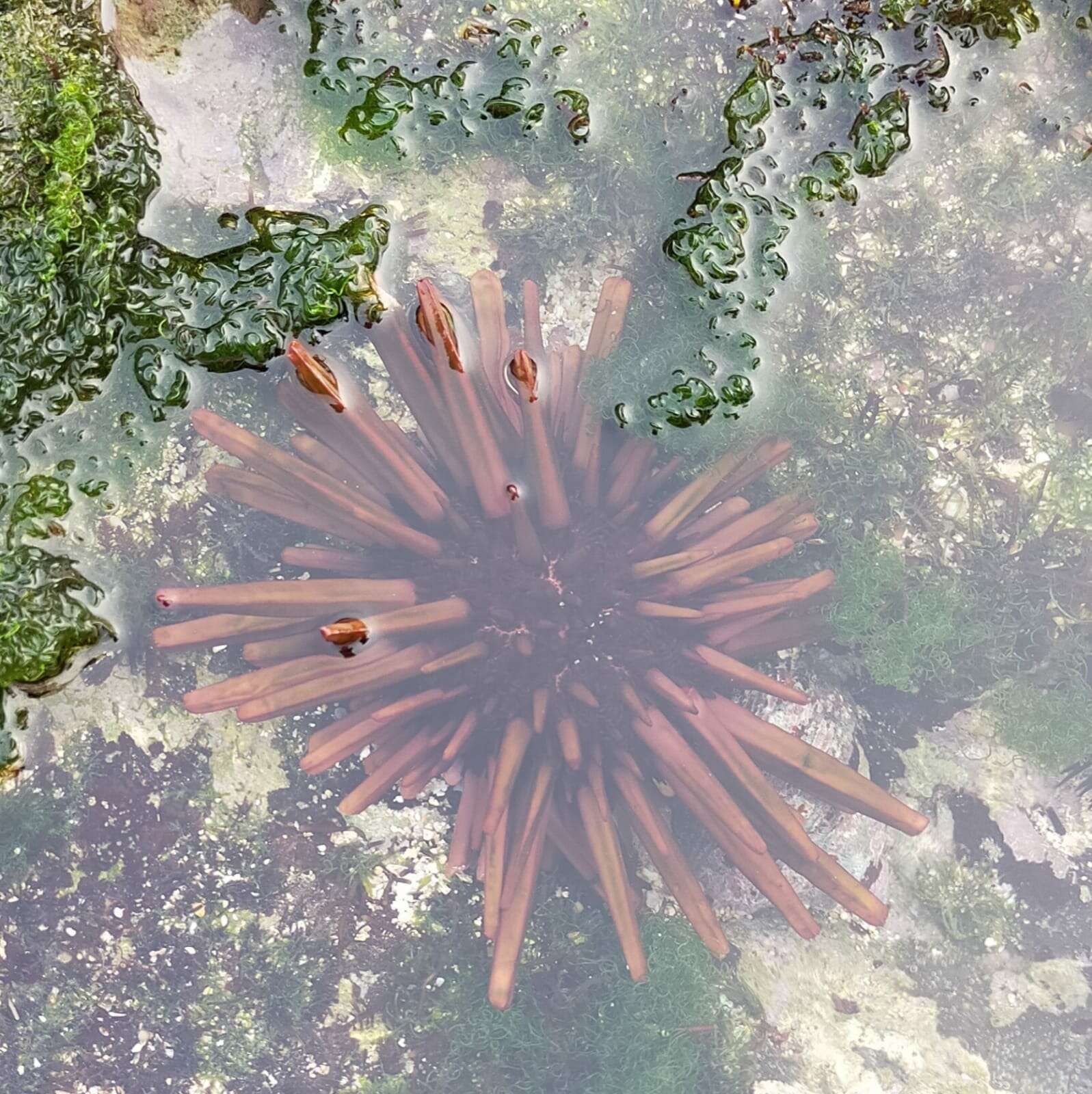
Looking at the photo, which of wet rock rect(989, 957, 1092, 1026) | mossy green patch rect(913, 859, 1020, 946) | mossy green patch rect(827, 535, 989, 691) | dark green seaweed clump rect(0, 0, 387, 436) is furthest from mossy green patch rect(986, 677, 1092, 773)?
dark green seaweed clump rect(0, 0, 387, 436)

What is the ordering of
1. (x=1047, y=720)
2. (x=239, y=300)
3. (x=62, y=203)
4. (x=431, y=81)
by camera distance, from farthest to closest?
(x=1047, y=720)
(x=431, y=81)
(x=239, y=300)
(x=62, y=203)

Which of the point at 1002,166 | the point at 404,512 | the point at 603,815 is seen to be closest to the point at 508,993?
the point at 603,815

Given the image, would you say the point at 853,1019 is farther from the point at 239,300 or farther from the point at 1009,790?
the point at 239,300

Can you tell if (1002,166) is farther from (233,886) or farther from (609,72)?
(233,886)

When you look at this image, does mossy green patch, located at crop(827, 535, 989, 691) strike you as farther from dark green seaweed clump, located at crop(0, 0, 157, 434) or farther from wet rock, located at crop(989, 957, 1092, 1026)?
dark green seaweed clump, located at crop(0, 0, 157, 434)

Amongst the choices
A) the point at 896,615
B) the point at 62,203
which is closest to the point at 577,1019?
the point at 896,615

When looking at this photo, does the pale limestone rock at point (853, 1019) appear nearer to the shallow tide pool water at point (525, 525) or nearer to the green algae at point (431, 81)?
the shallow tide pool water at point (525, 525)
